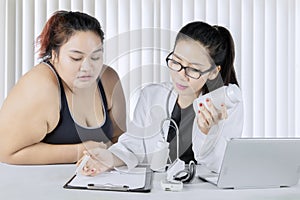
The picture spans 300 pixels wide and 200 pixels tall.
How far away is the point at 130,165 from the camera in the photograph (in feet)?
4.68

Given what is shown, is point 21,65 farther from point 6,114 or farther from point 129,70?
point 129,70

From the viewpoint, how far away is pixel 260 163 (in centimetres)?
116

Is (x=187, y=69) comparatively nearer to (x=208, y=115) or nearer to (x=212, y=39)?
(x=208, y=115)

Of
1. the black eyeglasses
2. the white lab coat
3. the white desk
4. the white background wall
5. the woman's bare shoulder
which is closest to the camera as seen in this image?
the white desk

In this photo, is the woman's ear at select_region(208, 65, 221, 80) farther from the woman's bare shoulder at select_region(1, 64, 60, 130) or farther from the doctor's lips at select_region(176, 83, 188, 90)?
the woman's bare shoulder at select_region(1, 64, 60, 130)

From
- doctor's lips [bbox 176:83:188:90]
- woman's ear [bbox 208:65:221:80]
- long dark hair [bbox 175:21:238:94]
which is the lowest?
doctor's lips [bbox 176:83:188:90]

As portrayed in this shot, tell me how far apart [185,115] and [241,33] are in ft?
5.28

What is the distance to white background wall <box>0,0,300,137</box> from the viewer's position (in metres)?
2.84

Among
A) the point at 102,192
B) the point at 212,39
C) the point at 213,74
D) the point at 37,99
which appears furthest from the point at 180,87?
the point at 37,99

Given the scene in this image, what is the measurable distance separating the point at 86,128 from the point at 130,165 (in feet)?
0.83

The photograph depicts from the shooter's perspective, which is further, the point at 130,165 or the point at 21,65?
the point at 21,65

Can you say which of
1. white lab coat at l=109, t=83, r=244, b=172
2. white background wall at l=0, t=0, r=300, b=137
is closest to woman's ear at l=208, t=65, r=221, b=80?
white lab coat at l=109, t=83, r=244, b=172

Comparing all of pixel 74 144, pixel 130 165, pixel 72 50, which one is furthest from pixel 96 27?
A: pixel 130 165

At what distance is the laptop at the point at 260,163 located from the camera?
1.12 metres
